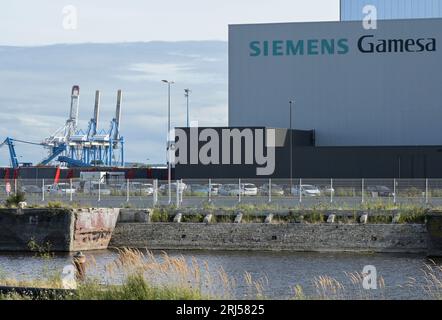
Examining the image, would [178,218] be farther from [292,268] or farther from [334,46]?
[334,46]

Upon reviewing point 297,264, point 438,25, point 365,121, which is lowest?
point 297,264

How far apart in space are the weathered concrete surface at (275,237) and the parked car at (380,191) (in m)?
6.75

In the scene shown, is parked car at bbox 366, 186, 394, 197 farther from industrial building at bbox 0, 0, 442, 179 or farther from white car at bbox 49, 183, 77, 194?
industrial building at bbox 0, 0, 442, 179

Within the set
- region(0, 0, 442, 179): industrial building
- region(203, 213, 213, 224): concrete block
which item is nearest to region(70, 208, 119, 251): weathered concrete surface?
region(203, 213, 213, 224): concrete block

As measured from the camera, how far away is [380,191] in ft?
157

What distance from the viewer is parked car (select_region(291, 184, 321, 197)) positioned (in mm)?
48688

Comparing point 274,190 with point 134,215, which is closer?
point 134,215

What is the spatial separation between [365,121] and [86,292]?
6343 cm

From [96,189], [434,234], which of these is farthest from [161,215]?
[434,234]

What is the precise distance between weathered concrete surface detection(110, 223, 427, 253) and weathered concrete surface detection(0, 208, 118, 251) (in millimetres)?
1440

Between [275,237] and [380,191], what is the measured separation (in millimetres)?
8528
